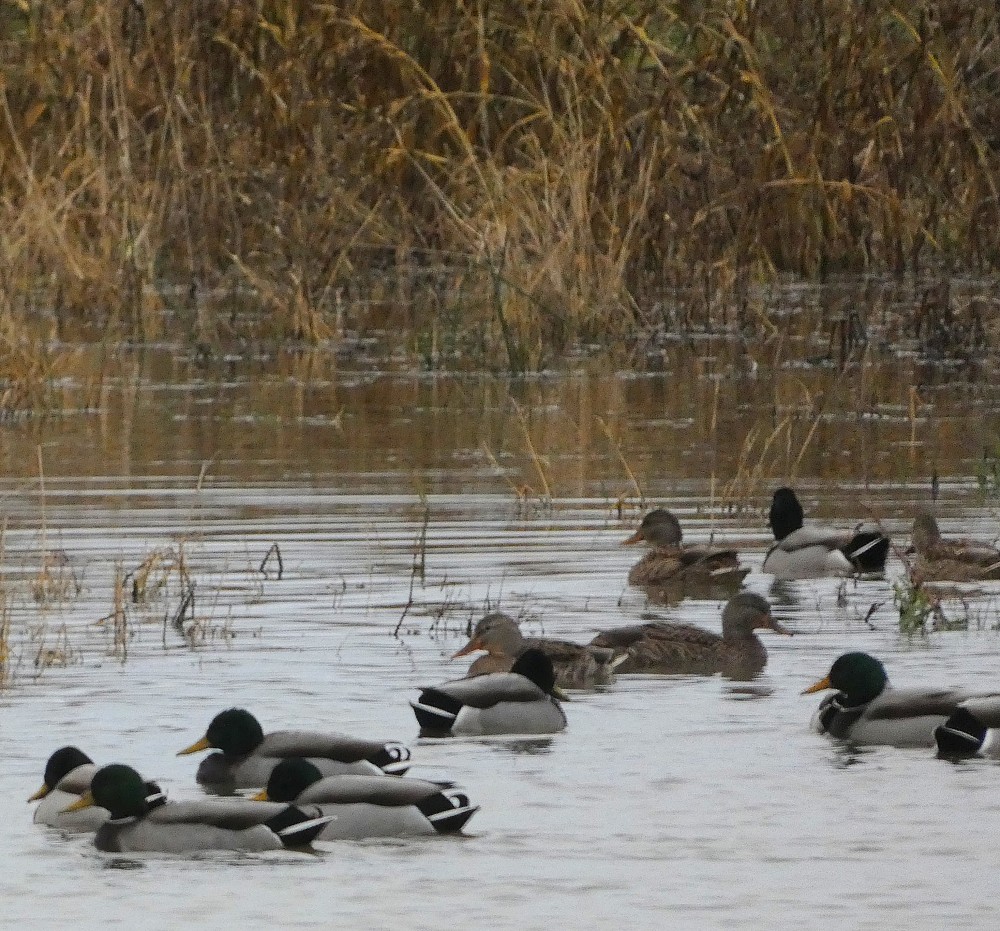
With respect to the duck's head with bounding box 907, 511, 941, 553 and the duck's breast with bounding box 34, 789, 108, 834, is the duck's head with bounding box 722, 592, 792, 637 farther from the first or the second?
the duck's breast with bounding box 34, 789, 108, 834

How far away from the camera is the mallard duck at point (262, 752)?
892cm

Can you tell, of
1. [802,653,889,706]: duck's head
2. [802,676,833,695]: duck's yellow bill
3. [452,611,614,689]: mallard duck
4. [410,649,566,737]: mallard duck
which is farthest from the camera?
[452,611,614,689]: mallard duck

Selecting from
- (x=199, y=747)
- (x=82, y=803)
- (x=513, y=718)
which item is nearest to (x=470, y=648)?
(x=513, y=718)

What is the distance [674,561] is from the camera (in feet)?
42.3

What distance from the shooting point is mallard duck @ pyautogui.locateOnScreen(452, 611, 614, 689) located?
10.6 metres

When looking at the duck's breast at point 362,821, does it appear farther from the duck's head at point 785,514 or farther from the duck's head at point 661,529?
the duck's head at point 785,514

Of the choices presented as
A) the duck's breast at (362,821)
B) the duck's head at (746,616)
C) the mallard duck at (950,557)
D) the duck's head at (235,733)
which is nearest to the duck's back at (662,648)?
the duck's head at (746,616)

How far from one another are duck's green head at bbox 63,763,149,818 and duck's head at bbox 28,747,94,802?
9.8 inches

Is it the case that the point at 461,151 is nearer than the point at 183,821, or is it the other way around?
the point at 183,821

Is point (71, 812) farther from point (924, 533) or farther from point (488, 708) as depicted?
point (924, 533)

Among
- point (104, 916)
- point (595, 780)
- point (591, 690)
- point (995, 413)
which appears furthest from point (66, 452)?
point (104, 916)

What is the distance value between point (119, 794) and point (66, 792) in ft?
0.90

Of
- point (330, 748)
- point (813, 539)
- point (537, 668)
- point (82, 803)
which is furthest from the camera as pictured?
point (813, 539)

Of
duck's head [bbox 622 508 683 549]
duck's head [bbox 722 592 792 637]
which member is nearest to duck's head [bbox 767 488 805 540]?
duck's head [bbox 622 508 683 549]
